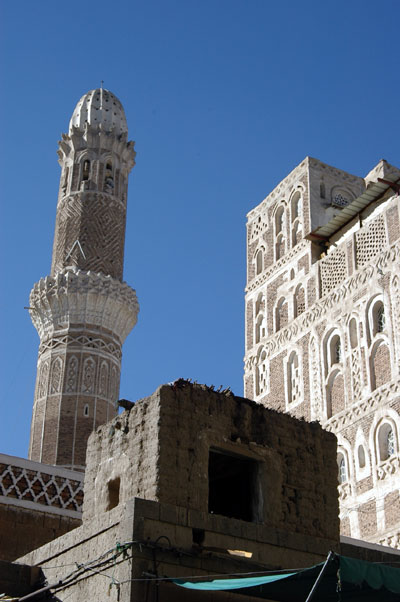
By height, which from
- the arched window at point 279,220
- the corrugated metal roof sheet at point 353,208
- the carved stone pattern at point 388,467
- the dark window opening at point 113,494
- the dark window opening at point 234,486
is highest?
the arched window at point 279,220

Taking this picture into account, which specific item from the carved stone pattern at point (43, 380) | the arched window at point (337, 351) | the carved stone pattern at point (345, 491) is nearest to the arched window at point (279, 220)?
the arched window at point (337, 351)

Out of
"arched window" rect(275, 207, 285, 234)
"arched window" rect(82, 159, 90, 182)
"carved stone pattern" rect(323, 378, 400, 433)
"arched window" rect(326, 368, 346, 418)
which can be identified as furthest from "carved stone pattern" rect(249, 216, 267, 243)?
"carved stone pattern" rect(323, 378, 400, 433)

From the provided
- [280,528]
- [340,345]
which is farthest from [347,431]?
[280,528]

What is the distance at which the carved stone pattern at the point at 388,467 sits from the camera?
19203mm

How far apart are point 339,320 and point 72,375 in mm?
6265

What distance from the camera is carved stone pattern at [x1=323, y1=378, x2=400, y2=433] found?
784 inches

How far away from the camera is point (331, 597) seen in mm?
9039

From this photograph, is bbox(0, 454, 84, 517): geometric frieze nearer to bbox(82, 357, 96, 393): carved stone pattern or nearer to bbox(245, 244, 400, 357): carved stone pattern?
bbox(82, 357, 96, 393): carved stone pattern

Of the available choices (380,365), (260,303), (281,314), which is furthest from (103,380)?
(380,365)

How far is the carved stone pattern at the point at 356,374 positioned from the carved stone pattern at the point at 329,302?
1.46m

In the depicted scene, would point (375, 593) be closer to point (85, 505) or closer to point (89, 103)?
point (85, 505)

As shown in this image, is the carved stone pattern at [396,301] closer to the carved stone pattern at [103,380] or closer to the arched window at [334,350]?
the arched window at [334,350]

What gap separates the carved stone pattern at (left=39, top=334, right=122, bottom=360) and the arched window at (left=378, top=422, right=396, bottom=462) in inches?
271

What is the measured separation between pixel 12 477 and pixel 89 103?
14.7 m
